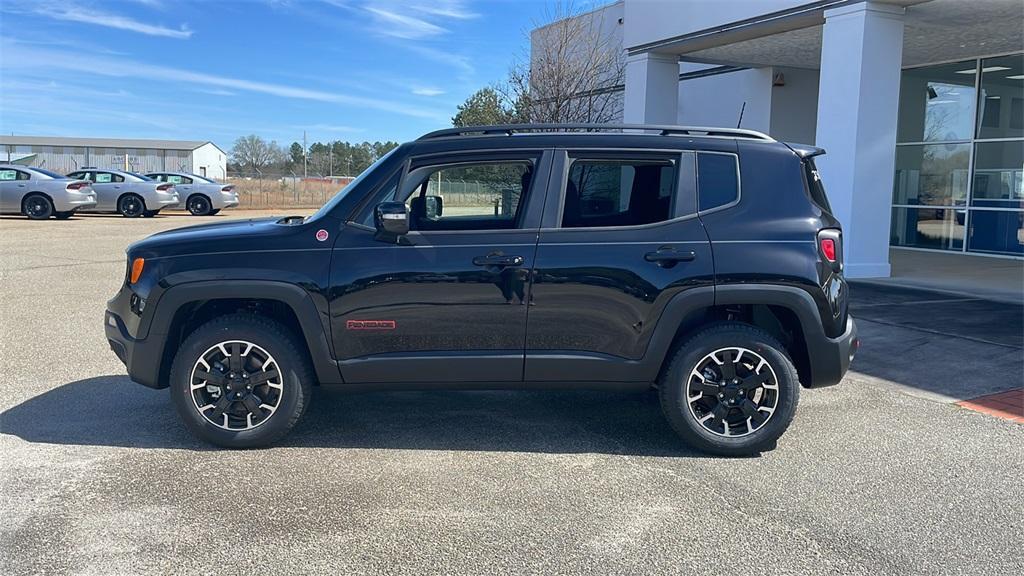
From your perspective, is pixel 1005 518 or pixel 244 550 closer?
pixel 244 550

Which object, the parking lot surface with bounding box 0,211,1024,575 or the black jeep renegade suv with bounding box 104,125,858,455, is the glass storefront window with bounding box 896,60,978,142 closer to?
the parking lot surface with bounding box 0,211,1024,575

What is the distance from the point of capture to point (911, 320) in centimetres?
887

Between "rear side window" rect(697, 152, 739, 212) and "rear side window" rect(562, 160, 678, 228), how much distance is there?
0.16 metres

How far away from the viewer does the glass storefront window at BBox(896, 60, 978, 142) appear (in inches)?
642

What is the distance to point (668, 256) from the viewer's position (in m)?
4.61

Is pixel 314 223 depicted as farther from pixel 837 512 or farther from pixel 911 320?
pixel 911 320

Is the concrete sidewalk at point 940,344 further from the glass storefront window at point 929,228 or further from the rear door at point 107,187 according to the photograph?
the rear door at point 107,187

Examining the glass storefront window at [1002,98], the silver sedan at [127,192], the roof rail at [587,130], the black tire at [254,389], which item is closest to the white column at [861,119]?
Answer: the glass storefront window at [1002,98]

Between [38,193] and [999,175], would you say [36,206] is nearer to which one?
[38,193]

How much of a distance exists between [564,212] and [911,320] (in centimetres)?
575

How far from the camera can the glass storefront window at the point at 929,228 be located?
16.6m

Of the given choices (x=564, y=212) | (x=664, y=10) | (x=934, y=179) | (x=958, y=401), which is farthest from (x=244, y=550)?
(x=934, y=179)

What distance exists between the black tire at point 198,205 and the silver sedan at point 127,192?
1.75 m

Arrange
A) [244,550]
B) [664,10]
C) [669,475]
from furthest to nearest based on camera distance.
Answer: [664,10] → [669,475] → [244,550]
